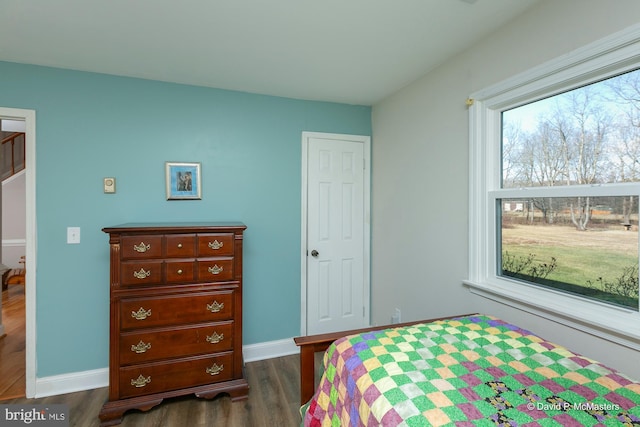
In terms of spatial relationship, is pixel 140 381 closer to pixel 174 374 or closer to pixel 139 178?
pixel 174 374

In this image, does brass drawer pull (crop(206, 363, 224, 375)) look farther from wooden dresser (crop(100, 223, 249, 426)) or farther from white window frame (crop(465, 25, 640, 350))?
white window frame (crop(465, 25, 640, 350))

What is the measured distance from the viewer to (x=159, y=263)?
2.04 metres

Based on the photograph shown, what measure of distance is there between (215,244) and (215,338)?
686mm

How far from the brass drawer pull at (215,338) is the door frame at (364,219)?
3.15 feet

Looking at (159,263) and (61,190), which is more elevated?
(61,190)

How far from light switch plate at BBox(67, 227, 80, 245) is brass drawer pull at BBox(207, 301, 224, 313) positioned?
1.21 metres

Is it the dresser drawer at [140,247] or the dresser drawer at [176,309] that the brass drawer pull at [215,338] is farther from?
the dresser drawer at [140,247]

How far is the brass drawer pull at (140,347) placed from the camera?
6.54ft

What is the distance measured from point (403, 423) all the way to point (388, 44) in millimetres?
2053

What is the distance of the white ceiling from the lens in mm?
1579

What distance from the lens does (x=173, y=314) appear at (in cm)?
207

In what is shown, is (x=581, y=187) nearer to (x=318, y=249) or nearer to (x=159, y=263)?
(x=318, y=249)

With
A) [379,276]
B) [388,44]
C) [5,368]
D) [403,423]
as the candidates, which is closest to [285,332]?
[379,276]

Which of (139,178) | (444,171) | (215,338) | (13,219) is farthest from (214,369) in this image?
(13,219)
